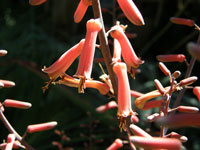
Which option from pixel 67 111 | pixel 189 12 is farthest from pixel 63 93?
pixel 189 12

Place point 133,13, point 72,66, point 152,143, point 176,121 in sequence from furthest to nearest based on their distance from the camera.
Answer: point 72,66
point 133,13
point 152,143
point 176,121

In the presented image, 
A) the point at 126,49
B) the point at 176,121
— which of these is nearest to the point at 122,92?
the point at 126,49

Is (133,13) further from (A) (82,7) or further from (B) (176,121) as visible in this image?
(B) (176,121)

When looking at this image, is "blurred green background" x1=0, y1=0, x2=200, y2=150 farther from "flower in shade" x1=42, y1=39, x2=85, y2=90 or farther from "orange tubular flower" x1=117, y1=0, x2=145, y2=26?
"orange tubular flower" x1=117, y1=0, x2=145, y2=26

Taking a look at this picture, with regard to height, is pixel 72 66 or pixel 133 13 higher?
pixel 133 13

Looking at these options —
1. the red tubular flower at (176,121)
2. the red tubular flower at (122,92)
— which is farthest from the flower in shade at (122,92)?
the red tubular flower at (176,121)

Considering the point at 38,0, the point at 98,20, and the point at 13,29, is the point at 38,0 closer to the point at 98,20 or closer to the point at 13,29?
the point at 98,20

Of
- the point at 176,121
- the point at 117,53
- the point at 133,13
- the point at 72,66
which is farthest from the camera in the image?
the point at 72,66

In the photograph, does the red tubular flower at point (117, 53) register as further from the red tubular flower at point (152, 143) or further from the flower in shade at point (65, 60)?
the red tubular flower at point (152, 143)
